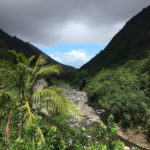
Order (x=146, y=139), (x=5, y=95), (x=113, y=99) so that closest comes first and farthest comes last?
(x=5, y=95), (x=146, y=139), (x=113, y=99)

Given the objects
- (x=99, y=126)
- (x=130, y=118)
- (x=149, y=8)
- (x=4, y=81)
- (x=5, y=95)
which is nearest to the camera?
(x=99, y=126)

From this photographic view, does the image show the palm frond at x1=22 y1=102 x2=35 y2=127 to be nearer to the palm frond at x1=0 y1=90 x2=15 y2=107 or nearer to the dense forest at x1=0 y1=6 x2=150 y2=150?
the dense forest at x1=0 y1=6 x2=150 y2=150

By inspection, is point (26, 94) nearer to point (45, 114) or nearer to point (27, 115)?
point (27, 115)

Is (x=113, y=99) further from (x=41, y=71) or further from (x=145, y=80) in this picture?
(x=41, y=71)

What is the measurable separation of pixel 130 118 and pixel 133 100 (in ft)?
3.57

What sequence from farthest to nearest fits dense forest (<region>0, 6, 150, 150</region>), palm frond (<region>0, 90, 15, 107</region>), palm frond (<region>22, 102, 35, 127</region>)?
palm frond (<region>0, 90, 15, 107</region>)
palm frond (<region>22, 102, 35, 127</region>)
dense forest (<region>0, 6, 150, 150</region>)

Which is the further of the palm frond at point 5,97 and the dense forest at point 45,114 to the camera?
the palm frond at point 5,97

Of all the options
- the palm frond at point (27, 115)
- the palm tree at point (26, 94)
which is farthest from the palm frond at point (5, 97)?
the palm frond at point (27, 115)

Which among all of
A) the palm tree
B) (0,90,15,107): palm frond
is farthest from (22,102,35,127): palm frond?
(0,90,15,107): palm frond

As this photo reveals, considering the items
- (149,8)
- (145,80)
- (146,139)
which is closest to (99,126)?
(146,139)

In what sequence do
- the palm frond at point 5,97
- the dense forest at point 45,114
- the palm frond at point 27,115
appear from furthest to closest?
the palm frond at point 5,97, the palm frond at point 27,115, the dense forest at point 45,114

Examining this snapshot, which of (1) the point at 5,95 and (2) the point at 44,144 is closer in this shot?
(2) the point at 44,144

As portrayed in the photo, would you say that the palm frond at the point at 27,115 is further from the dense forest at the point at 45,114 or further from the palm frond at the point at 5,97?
the palm frond at the point at 5,97

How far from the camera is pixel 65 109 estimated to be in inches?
128
